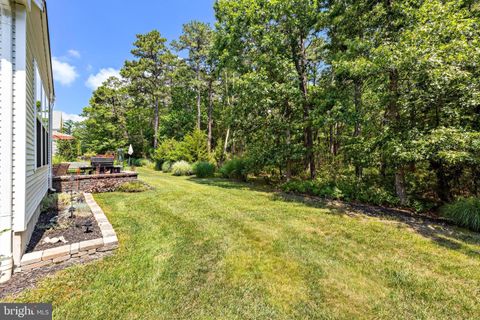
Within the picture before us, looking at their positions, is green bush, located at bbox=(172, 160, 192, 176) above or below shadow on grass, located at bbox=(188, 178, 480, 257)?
above

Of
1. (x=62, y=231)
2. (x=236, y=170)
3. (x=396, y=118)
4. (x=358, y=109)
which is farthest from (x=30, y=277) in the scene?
(x=236, y=170)

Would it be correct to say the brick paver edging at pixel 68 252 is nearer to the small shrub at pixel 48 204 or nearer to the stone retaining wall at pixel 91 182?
the small shrub at pixel 48 204

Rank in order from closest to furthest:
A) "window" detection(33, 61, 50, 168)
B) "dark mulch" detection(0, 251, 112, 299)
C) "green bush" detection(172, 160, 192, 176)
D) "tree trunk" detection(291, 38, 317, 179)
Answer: "dark mulch" detection(0, 251, 112, 299)
"window" detection(33, 61, 50, 168)
"tree trunk" detection(291, 38, 317, 179)
"green bush" detection(172, 160, 192, 176)

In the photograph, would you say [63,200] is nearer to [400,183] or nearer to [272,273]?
[272,273]

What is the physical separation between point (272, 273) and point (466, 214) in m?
5.24

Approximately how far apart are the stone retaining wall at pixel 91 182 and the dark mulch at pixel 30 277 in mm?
4802

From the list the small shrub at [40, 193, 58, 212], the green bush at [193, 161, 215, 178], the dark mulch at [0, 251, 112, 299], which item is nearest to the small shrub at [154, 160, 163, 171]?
the green bush at [193, 161, 215, 178]

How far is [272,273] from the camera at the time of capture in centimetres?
291

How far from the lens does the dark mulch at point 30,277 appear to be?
2.42 meters

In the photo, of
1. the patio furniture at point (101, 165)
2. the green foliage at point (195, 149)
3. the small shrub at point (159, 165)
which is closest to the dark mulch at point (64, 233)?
the patio furniture at point (101, 165)

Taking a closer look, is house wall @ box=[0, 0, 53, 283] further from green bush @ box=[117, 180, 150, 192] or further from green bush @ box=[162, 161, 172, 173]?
green bush @ box=[162, 161, 172, 173]

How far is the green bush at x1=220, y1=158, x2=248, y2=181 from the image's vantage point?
36.2 feet

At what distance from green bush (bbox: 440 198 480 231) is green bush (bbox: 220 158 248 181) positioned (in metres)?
7.59

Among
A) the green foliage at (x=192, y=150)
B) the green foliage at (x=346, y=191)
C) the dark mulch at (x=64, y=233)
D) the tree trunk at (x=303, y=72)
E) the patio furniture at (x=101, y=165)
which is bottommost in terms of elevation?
the dark mulch at (x=64, y=233)
